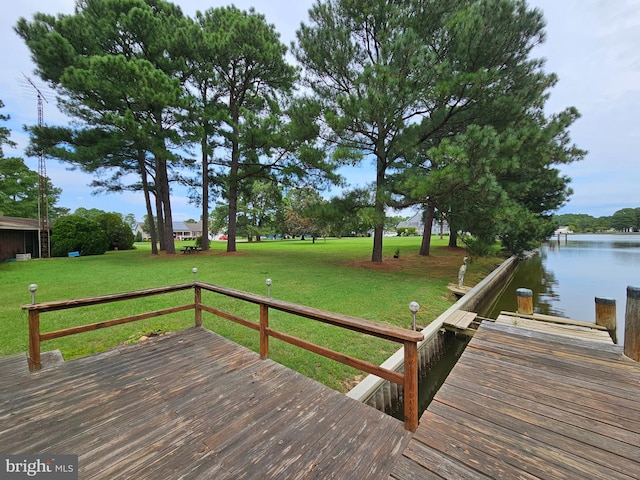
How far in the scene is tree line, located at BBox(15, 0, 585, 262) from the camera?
793 centimetres

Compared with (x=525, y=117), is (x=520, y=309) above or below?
below

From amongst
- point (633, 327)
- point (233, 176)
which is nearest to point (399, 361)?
point (633, 327)

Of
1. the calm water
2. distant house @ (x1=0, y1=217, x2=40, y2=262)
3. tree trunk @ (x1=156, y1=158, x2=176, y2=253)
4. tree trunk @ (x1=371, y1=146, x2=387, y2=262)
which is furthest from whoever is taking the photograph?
tree trunk @ (x1=156, y1=158, x2=176, y2=253)

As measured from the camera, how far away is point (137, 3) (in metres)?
12.0

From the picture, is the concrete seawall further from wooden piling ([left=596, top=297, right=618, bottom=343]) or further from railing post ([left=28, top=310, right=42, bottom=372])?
railing post ([left=28, top=310, right=42, bottom=372])

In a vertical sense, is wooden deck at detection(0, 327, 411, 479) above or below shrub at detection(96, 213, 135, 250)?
below

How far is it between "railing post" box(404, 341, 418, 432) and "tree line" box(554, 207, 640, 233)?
87357 millimetres

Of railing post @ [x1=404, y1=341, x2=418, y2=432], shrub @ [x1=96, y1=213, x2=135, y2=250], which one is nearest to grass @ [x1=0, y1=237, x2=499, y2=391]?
railing post @ [x1=404, y1=341, x2=418, y2=432]

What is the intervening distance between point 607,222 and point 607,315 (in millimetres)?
104379

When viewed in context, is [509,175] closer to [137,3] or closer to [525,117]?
[525,117]

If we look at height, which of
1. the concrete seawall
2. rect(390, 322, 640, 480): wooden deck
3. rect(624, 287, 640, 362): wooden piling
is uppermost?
rect(624, 287, 640, 362): wooden piling

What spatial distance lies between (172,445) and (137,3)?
1742 cm

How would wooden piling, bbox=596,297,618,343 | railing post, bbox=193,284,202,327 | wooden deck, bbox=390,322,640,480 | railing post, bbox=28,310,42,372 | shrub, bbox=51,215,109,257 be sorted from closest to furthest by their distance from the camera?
wooden deck, bbox=390,322,640,480 < railing post, bbox=28,310,42,372 < railing post, bbox=193,284,202,327 < wooden piling, bbox=596,297,618,343 < shrub, bbox=51,215,109,257

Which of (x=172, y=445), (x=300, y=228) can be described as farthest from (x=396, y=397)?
(x=300, y=228)
